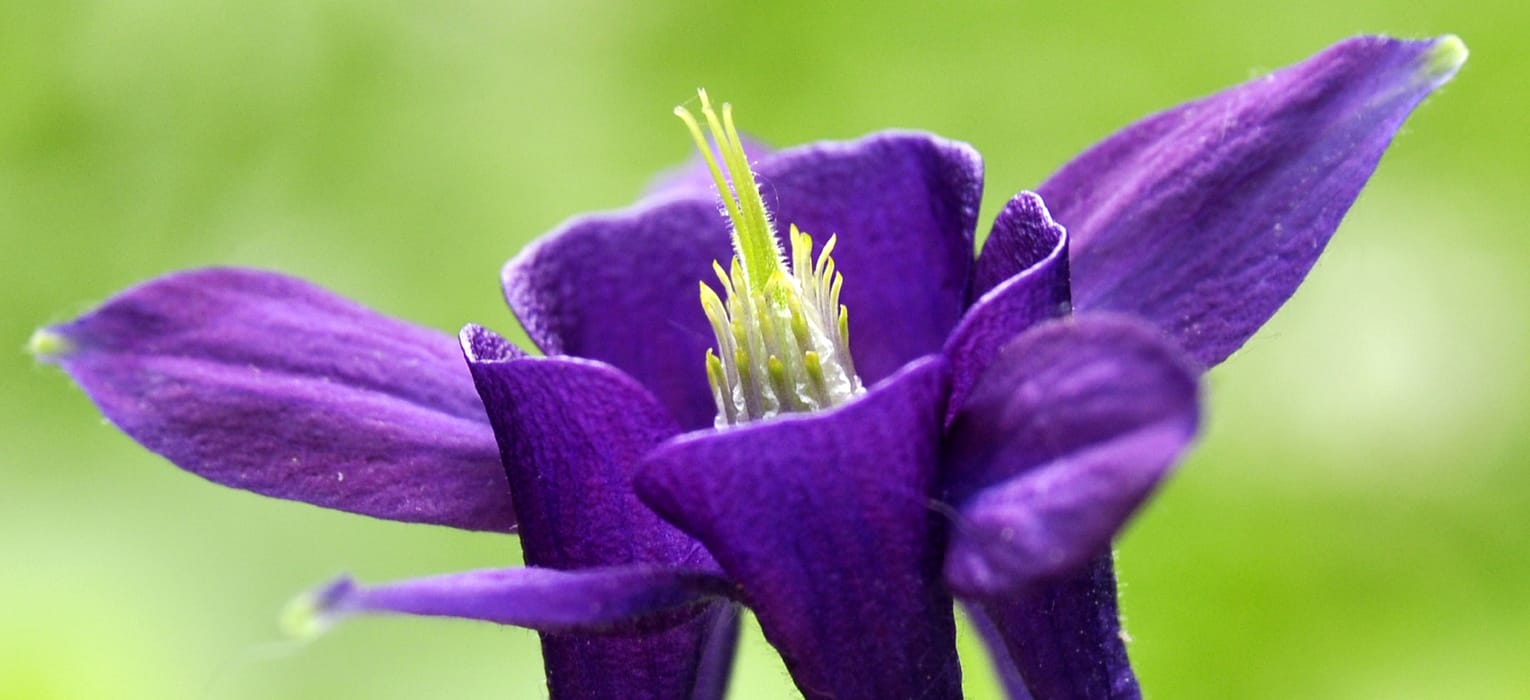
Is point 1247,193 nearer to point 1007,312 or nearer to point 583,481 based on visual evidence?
point 1007,312

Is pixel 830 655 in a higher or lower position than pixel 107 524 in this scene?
lower

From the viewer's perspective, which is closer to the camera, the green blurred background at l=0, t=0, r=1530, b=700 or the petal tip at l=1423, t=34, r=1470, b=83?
the petal tip at l=1423, t=34, r=1470, b=83

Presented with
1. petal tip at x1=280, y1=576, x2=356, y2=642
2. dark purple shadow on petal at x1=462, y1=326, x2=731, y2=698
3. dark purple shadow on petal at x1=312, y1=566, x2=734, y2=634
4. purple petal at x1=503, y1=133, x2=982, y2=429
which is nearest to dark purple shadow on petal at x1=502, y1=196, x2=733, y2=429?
purple petal at x1=503, y1=133, x2=982, y2=429

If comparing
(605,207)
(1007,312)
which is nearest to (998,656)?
(1007,312)

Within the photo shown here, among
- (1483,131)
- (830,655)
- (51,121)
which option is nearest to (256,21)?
(51,121)

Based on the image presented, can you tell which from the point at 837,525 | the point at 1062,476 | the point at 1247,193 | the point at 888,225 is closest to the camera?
the point at 1062,476

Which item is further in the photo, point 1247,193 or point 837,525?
point 1247,193

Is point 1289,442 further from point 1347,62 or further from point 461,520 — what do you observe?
point 461,520

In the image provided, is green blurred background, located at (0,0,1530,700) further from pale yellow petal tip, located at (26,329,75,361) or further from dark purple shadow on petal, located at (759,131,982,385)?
pale yellow petal tip, located at (26,329,75,361)
